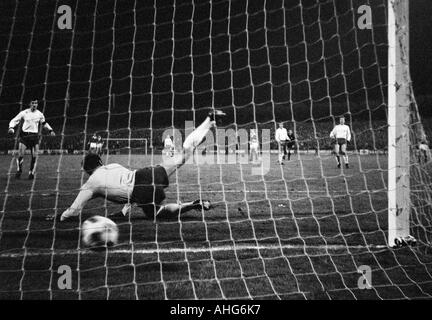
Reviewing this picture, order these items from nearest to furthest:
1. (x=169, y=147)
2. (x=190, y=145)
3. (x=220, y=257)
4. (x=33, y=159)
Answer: (x=220, y=257) < (x=190, y=145) < (x=33, y=159) < (x=169, y=147)

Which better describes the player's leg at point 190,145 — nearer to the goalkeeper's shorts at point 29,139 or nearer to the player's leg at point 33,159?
the player's leg at point 33,159

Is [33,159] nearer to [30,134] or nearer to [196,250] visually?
[30,134]

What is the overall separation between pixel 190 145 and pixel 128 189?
45.8 inches

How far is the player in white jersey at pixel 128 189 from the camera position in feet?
15.5

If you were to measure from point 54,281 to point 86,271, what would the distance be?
11.2 inches

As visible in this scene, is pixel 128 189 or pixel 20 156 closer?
pixel 128 189

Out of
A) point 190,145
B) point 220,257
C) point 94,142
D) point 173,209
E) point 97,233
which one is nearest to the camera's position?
point 220,257

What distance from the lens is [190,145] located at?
18.3ft

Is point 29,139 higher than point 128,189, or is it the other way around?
point 29,139

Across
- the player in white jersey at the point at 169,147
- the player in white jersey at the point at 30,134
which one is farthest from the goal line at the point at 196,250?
the player in white jersey at the point at 169,147

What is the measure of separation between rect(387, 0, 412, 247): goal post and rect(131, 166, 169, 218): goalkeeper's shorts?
8.60ft

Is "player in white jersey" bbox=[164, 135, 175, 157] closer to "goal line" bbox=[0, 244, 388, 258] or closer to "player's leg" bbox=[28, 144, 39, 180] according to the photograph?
"player's leg" bbox=[28, 144, 39, 180]

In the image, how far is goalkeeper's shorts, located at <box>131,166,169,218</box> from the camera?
192 inches

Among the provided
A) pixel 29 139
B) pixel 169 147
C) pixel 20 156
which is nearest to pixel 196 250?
pixel 20 156
